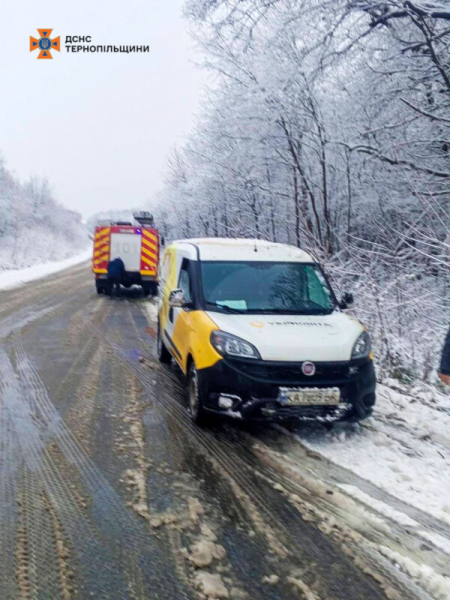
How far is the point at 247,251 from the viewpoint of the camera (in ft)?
21.0

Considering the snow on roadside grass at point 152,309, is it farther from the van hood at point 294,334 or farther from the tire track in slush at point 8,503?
the tire track in slush at point 8,503

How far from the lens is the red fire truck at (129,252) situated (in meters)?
18.8

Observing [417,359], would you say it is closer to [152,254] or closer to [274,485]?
[274,485]

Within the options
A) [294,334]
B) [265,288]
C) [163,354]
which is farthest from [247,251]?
[163,354]

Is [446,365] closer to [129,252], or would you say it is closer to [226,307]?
[226,307]

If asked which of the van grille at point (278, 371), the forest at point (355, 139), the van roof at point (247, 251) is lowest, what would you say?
the van grille at point (278, 371)

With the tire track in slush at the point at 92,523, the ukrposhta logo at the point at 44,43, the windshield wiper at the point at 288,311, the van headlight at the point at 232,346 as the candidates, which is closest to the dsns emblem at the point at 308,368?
the van headlight at the point at 232,346

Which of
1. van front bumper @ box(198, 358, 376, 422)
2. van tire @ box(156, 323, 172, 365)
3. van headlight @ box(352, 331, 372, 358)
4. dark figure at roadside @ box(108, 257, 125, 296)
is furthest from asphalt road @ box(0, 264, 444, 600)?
dark figure at roadside @ box(108, 257, 125, 296)

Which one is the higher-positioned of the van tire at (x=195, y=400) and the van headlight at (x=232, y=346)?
the van headlight at (x=232, y=346)

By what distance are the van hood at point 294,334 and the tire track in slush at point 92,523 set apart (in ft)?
5.90

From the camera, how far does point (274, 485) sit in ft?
12.8

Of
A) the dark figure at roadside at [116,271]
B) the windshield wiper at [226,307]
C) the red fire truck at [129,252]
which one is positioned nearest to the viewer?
the windshield wiper at [226,307]

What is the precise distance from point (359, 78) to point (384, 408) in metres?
8.91

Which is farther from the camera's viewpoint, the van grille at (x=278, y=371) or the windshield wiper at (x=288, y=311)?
the windshield wiper at (x=288, y=311)
